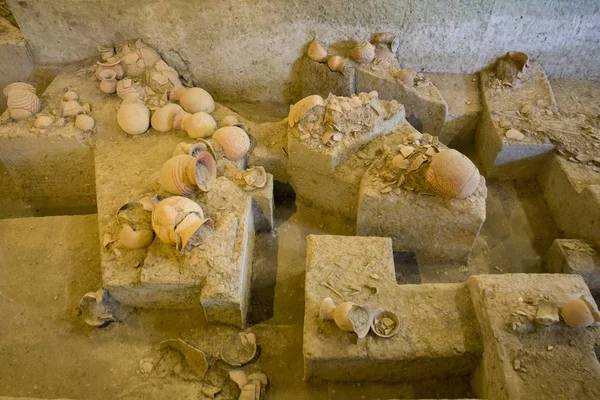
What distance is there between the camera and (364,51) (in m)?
4.52

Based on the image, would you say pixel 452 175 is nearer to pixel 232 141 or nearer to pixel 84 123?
pixel 232 141

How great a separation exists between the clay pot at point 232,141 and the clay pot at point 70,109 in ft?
4.77

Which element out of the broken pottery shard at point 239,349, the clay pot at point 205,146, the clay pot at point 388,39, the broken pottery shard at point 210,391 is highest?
the clay pot at point 388,39

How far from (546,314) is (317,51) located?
3178 millimetres

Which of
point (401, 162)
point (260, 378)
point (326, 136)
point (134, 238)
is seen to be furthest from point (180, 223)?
point (401, 162)

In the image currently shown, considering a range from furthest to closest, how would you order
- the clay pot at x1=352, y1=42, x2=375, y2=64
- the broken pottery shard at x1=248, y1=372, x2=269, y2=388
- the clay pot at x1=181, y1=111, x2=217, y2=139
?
1. the clay pot at x1=352, y1=42, x2=375, y2=64
2. the clay pot at x1=181, y1=111, x2=217, y2=139
3. the broken pottery shard at x1=248, y1=372, x2=269, y2=388

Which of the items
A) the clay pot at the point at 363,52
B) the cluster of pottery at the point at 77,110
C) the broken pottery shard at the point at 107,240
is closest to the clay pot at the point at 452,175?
the clay pot at the point at 363,52

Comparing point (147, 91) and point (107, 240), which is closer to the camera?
point (107, 240)

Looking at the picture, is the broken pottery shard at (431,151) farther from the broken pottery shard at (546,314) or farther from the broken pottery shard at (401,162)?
the broken pottery shard at (546,314)

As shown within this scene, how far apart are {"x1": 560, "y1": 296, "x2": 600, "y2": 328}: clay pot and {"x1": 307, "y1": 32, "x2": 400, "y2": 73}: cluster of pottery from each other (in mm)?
2919

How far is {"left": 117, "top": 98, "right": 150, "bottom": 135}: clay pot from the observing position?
415cm

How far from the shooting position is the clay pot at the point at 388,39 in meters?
4.61

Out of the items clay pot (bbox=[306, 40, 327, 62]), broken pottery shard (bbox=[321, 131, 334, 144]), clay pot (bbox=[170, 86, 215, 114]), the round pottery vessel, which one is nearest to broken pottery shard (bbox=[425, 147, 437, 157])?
broken pottery shard (bbox=[321, 131, 334, 144])

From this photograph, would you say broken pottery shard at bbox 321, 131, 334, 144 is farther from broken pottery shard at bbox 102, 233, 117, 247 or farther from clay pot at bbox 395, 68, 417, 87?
broken pottery shard at bbox 102, 233, 117, 247
